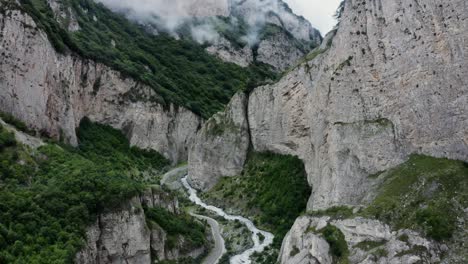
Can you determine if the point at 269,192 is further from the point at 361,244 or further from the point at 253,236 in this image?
the point at 361,244

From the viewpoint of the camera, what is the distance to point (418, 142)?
3566 centimetres

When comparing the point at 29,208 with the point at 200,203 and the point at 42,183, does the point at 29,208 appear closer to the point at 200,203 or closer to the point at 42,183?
the point at 42,183

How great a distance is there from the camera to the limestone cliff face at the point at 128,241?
116ft

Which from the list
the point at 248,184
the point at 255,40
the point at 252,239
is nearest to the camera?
the point at 252,239


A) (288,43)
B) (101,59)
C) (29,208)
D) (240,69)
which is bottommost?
(29,208)

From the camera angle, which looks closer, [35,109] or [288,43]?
[35,109]

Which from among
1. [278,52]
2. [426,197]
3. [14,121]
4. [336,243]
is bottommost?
[336,243]

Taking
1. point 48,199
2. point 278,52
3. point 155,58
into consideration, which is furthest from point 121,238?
point 278,52

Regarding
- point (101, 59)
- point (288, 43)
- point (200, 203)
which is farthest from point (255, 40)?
point (200, 203)

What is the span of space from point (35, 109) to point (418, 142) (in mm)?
40997

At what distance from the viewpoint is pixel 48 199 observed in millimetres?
35906

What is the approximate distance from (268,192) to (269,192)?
22cm

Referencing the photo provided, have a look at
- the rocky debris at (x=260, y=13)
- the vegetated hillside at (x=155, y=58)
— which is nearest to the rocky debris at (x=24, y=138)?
the vegetated hillside at (x=155, y=58)

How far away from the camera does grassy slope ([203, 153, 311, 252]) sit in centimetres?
5122
